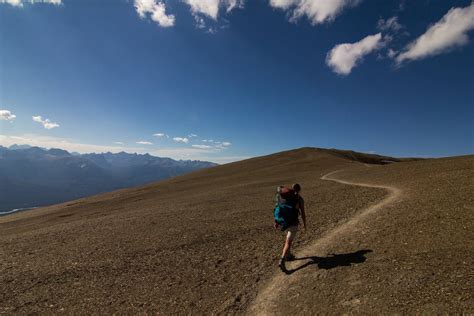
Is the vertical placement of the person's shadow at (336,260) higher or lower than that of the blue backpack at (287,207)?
lower

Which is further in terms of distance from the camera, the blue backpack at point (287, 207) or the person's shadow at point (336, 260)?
the blue backpack at point (287, 207)

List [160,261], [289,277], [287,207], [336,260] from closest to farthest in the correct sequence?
[289,277] → [336,260] → [287,207] → [160,261]

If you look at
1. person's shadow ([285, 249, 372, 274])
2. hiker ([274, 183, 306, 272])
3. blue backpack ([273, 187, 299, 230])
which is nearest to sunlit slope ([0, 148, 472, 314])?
person's shadow ([285, 249, 372, 274])

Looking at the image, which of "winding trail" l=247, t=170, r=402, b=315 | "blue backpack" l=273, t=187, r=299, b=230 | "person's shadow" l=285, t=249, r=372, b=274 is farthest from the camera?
"blue backpack" l=273, t=187, r=299, b=230

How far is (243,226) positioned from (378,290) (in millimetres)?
11014

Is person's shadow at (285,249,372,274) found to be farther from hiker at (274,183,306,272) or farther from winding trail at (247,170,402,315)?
hiker at (274,183,306,272)

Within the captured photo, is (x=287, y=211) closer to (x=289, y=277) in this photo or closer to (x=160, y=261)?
(x=289, y=277)

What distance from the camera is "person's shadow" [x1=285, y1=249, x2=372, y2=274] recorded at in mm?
10617

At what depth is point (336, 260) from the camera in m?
11.1

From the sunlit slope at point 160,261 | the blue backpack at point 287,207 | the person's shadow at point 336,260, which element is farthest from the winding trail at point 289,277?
the blue backpack at point 287,207

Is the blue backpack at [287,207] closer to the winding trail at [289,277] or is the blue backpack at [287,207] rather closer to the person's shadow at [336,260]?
the person's shadow at [336,260]

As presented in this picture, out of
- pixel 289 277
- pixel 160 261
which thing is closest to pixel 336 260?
pixel 289 277

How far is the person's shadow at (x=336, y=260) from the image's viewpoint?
34.8 ft

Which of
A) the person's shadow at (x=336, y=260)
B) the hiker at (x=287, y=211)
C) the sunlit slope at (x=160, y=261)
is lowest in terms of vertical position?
the sunlit slope at (x=160, y=261)
